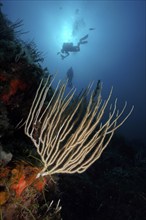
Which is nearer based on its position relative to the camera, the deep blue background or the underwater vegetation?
the underwater vegetation

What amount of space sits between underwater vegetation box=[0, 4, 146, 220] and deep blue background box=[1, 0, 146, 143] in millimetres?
75786

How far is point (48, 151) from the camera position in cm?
266

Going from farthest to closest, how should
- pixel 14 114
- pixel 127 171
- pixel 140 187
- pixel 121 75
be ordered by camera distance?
pixel 121 75, pixel 127 171, pixel 140 187, pixel 14 114

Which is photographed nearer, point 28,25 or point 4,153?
point 4,153

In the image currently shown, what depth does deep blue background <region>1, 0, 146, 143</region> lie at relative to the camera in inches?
3617

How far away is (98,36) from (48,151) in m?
117

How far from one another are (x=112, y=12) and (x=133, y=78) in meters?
33.8

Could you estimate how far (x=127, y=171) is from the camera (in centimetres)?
827

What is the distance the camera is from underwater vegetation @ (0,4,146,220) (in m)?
2.63

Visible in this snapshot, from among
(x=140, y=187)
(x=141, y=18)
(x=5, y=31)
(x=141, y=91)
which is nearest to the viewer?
(x=5, y=31)

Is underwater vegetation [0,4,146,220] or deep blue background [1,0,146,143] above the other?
deep blue background [1,0,146,143]

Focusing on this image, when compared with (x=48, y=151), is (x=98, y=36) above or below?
above

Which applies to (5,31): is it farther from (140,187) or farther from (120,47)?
(120,47)

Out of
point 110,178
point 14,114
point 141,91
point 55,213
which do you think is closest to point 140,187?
point 110,178
